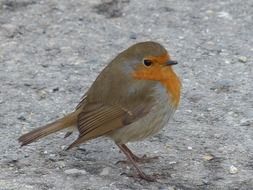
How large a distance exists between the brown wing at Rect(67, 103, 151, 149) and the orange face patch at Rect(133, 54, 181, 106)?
202mm

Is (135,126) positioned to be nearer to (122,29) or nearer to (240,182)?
(240,182)

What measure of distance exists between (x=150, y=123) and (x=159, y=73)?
0.36 m

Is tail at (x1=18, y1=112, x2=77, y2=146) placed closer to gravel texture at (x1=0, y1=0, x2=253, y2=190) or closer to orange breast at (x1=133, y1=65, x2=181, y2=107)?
gravel texture at (x1=0, y1=0, x2=253, y2=190)

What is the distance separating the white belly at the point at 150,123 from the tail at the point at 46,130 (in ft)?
0.99

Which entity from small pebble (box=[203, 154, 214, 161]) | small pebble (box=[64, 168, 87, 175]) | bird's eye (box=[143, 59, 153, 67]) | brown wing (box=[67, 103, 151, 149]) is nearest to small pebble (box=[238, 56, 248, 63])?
small pebble (box=[203, 154, 214, 161])

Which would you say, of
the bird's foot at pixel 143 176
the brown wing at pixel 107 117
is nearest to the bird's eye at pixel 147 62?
the brown wing at pixel 107 117

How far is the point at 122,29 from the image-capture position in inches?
316

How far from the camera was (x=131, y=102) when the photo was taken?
5871mm

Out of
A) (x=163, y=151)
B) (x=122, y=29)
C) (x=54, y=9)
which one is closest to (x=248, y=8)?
(x=122, y=29)

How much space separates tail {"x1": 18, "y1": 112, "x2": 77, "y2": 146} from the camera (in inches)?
229

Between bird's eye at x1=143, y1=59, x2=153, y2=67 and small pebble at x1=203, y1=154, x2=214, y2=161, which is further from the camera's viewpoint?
small pebble at x1=203, y1=154, x2=214, y2=161

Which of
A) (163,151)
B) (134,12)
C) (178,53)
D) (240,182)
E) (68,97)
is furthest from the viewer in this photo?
(134,12)

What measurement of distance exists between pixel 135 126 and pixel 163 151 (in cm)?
45

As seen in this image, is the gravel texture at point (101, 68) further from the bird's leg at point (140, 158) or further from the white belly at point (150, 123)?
the white belly at point (150, 123)
